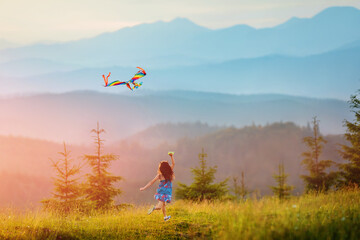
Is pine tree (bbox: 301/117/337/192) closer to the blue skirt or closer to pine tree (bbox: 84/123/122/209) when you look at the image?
pine tree (bbox: 84/123/122/209)

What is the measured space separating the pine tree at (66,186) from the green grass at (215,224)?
17.3 feet

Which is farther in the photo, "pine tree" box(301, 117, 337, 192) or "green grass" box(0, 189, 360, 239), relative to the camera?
"pine tree" box(301, 117, 337, 192)

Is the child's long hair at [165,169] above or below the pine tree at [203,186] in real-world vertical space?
above

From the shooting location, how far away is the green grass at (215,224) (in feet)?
29.4

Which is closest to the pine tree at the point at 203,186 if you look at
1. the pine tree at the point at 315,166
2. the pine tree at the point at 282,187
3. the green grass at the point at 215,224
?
the pine tree at the point at 282,187

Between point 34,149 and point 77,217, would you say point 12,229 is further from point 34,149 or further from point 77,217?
point 34,149

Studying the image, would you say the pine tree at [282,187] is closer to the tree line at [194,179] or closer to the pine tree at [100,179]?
the tree line at [194,179]

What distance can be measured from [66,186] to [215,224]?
10.8 meters

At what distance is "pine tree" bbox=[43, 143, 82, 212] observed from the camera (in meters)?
19.1

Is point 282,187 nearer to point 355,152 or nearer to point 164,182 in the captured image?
point 355,152

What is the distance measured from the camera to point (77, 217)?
14.5m

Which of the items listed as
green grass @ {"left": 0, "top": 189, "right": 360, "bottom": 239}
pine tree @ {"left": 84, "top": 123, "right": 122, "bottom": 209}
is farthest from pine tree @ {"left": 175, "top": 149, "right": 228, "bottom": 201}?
green grass @ {"left": 0, "top": 189, "right": 360, "bottom": 239}

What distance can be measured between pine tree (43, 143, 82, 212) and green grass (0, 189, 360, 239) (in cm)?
527

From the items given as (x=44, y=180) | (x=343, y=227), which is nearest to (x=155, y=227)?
(x=343, y=227)
